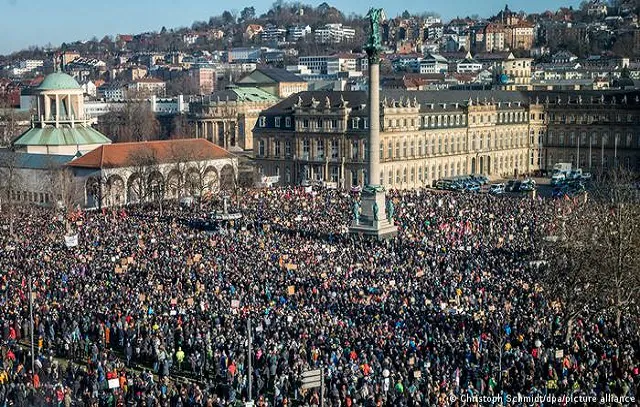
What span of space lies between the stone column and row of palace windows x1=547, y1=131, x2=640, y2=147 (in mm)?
43657

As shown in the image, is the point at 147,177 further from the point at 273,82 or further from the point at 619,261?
the point at 273,82

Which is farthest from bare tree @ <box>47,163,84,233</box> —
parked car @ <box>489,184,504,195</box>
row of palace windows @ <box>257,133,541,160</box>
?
parked car @ <box>489,184,504,195</box>

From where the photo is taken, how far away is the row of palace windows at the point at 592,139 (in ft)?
307

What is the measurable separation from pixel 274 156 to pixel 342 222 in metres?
33.6

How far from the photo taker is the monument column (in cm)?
5625

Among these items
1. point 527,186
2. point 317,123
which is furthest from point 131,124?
point 527,186

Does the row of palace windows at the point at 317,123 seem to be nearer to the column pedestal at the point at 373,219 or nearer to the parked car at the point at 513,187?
the parked car at the point at 513,187

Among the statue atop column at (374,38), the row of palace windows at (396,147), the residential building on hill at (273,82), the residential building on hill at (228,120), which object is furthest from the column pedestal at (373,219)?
the residential building on hill at (273,82)

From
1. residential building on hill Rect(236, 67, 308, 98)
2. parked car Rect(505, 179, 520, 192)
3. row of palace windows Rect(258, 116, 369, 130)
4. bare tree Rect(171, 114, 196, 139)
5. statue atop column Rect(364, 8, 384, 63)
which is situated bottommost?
parked car Rect(505, 179, 520, 192)

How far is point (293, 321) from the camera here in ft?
113

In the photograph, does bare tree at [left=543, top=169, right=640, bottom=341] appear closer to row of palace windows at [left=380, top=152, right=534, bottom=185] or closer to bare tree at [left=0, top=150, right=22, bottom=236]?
bare tree at [left=0, top=150, right=22, bottom=236]

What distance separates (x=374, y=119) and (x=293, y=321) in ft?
80.4

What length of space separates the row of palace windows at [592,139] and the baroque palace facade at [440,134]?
10 centimetres

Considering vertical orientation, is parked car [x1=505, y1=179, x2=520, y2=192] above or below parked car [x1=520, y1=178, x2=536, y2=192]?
below
